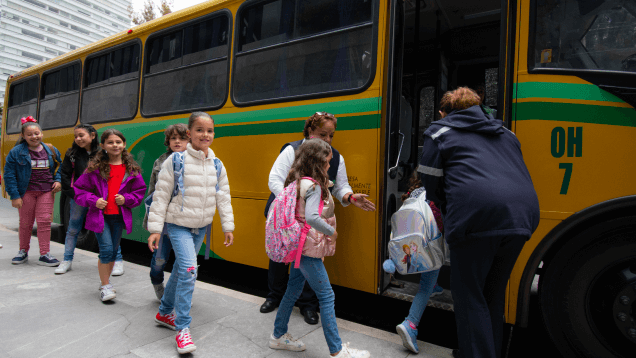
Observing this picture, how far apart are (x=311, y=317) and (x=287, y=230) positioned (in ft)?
3.76

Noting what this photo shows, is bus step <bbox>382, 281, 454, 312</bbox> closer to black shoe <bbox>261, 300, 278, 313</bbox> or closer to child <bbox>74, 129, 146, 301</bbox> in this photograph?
black shoe <bbox>261, 300, 278, 313</bbox>

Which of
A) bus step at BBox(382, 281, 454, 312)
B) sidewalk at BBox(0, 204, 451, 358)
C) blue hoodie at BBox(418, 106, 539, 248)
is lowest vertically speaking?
sidewalk at BBox(0, 204, 451, 358)

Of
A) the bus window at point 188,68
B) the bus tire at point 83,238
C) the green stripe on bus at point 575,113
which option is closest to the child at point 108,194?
the bus window at point 188,68

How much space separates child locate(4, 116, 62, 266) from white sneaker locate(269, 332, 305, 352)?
370 cm

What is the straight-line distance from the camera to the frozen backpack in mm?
2613

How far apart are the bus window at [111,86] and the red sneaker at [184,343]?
3591mm

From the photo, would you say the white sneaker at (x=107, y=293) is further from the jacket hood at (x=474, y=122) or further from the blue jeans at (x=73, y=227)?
the jacket hood at (x=474, y=122)

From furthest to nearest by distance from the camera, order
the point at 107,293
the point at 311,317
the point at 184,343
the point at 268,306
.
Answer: the point at 107,293 → the point at 268,306 → the point at 311,317 → the point at 184,343

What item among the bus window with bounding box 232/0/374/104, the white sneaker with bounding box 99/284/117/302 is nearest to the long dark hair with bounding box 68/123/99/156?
the white sneaker with bounding box 99/284/117/302

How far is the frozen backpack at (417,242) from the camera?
8.57ft

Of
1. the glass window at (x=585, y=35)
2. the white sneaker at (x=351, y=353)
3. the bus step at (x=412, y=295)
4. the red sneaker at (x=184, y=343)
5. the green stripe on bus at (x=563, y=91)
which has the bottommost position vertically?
the red sneaker at (x=184, y=343)

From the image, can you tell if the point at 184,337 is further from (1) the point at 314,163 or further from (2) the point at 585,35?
(2) the point at 585,35

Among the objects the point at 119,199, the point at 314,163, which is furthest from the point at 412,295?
the point at 119,199

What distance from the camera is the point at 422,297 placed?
2.74 meters
